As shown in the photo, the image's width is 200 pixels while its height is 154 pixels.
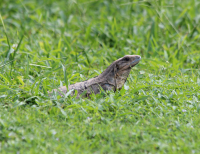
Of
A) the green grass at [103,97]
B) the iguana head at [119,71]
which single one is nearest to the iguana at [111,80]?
the iguana head at [119,71]

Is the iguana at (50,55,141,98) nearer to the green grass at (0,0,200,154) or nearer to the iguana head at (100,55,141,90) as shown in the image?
the iguana head at (100,55,141,90)

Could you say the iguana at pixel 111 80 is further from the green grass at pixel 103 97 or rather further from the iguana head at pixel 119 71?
the green grass at pixel 103 97

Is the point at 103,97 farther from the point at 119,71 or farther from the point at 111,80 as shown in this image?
the point at 119,71

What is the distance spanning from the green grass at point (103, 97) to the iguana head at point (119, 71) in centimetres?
22

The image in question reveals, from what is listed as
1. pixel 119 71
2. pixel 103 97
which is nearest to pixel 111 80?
pixel 119 71

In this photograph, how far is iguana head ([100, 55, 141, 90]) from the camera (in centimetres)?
490

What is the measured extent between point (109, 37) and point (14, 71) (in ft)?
9.36

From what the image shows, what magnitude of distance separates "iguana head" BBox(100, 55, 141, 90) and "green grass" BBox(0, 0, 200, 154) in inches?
8.8

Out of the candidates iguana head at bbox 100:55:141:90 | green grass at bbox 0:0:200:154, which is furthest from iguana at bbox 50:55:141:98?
green grass at bbox 0:0:200:154

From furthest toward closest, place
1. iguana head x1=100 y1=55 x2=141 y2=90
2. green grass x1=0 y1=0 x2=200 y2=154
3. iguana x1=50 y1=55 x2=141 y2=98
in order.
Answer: iguana head x1=100 y1=55 x2=141 y2=90 → iguana x1=50 y1=55 x2=141 y2=98 → green grass x1=0 y1=0 x2=200 y2=154

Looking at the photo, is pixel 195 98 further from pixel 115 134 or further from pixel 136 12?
pixel 136 12

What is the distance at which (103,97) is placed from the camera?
15.0 feet

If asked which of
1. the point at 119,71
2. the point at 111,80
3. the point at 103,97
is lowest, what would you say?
the point at 103,97

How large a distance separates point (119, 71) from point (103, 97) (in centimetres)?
64
